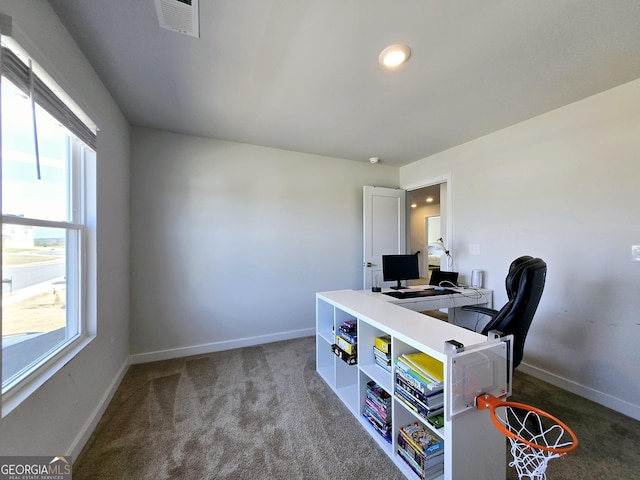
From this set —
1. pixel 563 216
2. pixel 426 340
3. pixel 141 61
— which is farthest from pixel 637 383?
pixel 141 61

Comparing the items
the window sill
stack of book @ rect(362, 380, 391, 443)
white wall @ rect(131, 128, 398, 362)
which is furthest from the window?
stack of book @ rect(362, 380, 391, 443)

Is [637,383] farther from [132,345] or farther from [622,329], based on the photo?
[132,345]

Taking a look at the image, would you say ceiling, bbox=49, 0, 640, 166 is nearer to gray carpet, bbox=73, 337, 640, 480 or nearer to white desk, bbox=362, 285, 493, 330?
white desk, bbox=362, 285, 493, 330

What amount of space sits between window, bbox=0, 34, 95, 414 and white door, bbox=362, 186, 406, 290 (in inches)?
118

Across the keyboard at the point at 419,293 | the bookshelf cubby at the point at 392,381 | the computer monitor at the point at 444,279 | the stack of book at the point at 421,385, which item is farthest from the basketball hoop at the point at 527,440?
the computer monitor at the point at 444,279

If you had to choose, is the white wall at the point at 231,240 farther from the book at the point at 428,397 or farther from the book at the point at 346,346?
the book at the point at 428,397

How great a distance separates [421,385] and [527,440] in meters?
0.64

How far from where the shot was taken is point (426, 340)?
1.19 m

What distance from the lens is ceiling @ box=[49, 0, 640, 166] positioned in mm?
1318

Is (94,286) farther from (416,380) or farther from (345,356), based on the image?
(416,380)

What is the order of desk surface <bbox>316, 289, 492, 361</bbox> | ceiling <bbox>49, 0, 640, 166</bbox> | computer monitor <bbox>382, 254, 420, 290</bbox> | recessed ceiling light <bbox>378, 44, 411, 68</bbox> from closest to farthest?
1. desk surface <bbox>316, 289, 492, 361</bbox>
2. ceiling <bbox>49, 0, 640, 166</bbox>
3. recessed ceiling light <bbox>378, 44, 411, 68</bbox>
4. computer monitor <bbox>382, 254, 420, 290</bbox>

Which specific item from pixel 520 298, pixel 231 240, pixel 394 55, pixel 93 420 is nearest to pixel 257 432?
pixel 93 420

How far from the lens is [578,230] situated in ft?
6.95
